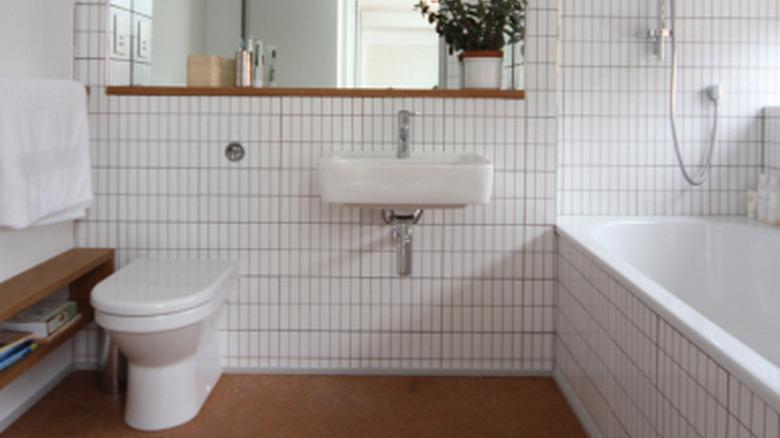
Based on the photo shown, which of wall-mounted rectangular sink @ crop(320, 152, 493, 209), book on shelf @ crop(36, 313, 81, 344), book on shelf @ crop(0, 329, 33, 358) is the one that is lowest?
book on shelf @ crop(36, 313, 81, 344)

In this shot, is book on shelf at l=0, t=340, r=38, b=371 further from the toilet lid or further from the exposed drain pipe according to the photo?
the exposed drain pipe

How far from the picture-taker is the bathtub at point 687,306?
1.40 metres

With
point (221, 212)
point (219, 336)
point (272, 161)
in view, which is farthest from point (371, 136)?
point (219, 336)

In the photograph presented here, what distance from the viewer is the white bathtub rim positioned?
1.28 meters

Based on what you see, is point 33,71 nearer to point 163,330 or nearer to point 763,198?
point 163,330

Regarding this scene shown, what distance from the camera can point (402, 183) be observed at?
2.48 meters

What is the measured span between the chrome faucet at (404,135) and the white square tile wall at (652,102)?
732mm

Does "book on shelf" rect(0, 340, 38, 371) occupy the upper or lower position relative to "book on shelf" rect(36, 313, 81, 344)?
lower

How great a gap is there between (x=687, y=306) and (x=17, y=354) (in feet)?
6.09

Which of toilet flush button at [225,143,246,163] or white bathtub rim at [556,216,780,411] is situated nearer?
white bathtub rim at [556,216,780,411]

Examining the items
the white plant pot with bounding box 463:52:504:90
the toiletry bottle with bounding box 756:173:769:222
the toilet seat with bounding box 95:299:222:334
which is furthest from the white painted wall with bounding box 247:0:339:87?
the toiletry bottle with bounding box 756:173:769:222

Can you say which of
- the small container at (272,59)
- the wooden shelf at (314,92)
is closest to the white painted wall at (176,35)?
the wooden shelf at (314,92)

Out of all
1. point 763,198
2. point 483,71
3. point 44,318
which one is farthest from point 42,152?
point 763,198

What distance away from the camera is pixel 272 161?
2.88 m
